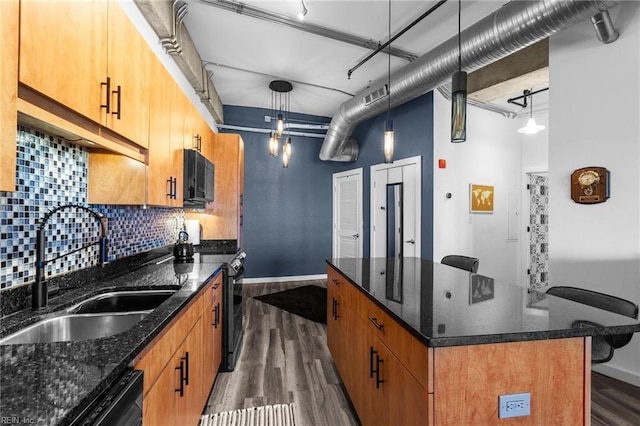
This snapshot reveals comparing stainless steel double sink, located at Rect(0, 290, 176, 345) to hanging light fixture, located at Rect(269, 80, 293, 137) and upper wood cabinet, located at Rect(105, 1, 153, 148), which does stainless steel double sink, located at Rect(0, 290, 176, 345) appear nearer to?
upper wood cabinet, located at Rect(105, 1, 153, 148)

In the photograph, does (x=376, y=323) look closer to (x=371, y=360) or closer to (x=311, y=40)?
(x=371, y=360)

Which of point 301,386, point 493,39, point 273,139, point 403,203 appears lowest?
point 301,386

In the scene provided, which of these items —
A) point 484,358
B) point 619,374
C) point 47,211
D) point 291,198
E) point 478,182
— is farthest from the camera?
point 291,198

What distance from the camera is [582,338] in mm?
1105

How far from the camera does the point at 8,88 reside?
2.94 ft

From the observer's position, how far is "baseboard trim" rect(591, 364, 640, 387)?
7.90 feet

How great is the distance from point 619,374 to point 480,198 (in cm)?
248

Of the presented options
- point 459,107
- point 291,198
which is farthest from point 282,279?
point 459,107

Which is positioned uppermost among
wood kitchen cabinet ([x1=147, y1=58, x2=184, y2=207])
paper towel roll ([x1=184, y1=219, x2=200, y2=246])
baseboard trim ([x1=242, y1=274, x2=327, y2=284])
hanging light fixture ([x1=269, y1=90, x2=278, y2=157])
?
hanging light fixture ([x1=269, y1=90, x2=278, y2=157])

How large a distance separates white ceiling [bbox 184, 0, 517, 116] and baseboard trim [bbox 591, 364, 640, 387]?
10.9 feet

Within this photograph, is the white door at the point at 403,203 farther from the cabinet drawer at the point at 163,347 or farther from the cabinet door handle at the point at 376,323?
the cabinet drawer at the point at 163,347

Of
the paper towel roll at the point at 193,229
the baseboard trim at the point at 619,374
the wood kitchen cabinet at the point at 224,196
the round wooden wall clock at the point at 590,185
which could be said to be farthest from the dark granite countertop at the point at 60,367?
the baseboard trim at the point at 619,374

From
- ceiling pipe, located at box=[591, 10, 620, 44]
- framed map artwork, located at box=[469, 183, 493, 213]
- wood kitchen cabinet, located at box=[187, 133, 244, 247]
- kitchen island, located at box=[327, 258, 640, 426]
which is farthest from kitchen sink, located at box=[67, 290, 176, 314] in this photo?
framed map artwork, located at box=[469, 183, 493, 213]

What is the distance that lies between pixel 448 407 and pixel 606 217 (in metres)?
2.60
